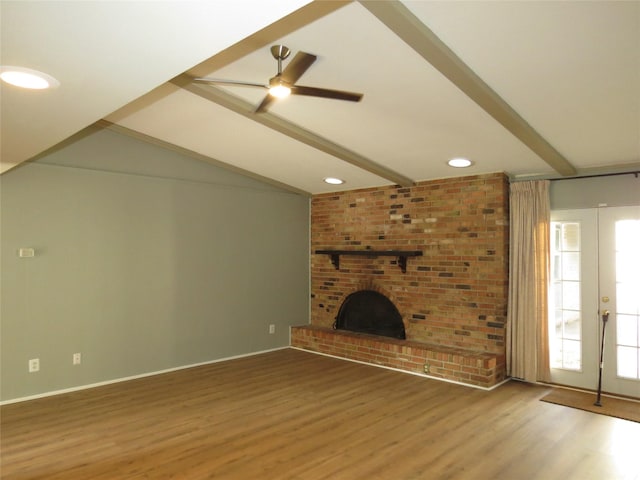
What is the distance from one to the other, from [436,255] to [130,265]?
141 inches

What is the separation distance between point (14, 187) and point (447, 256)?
463 centimetres

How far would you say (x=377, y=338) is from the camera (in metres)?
5.61

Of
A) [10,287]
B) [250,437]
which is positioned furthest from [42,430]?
[250,437]

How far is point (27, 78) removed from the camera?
1905 mm

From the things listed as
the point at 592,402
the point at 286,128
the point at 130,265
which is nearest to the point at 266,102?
the point at 286,128

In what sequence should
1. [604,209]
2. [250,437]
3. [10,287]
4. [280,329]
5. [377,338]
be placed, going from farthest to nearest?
[280,329] → [377,338] → [604,209] → [10,287] → [250,437]

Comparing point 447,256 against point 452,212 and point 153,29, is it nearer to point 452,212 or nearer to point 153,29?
point 452,212

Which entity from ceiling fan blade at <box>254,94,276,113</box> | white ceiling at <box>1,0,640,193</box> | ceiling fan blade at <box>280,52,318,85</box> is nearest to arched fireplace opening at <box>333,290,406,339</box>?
white ceiling at <box>1,0,640,193</box>

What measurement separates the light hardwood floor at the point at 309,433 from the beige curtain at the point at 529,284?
275mm

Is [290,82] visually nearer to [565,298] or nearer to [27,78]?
[27,78]

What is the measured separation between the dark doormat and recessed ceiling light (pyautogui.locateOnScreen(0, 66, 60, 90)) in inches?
185

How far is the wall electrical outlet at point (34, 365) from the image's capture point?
4120 mm

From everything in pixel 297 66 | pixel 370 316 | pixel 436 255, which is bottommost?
pixel 370 316

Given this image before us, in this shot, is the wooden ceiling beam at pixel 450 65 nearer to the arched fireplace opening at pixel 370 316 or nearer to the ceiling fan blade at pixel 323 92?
the ceiling fan blade at pixel 323 92
